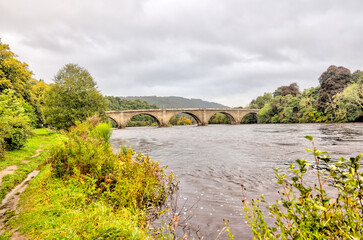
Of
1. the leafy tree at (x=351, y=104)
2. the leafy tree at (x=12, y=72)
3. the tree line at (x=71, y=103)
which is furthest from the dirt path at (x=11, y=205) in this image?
the leafy tree at (x=351, y=104)

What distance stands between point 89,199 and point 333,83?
66.2 metres

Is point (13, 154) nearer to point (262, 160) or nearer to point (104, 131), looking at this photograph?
point (104, 131)

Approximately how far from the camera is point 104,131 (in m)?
10.6

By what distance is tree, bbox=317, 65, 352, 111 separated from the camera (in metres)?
52.0

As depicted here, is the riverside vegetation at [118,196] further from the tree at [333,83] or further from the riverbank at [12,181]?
the tree at [333,83]

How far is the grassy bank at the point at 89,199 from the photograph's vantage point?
344 centimetres

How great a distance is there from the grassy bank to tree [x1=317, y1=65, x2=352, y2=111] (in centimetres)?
5997

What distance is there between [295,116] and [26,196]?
70509mm

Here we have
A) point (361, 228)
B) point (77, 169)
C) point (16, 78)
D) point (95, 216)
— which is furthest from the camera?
point (16, 78)

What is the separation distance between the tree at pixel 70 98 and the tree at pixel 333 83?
5680 cm

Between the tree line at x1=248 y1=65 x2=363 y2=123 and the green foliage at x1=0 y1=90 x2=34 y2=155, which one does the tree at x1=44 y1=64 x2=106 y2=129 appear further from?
the tree line at x1=248 y1=65 x2=363 y2=123

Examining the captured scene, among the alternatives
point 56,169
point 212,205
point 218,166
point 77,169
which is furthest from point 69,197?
point 218,166

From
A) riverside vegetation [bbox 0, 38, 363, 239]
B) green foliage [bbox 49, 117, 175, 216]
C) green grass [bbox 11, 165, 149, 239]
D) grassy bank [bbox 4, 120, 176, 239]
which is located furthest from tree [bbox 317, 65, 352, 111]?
green grass [bbox 11, 165, 149, 239]

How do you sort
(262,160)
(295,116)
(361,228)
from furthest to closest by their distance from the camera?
(295,116) < (262,160) < (361,228)
